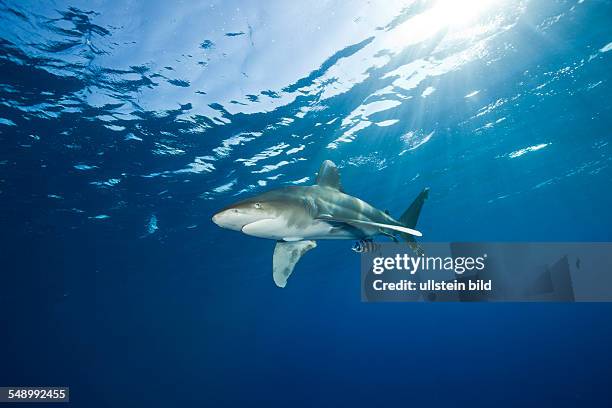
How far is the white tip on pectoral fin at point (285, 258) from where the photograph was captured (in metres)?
5.72

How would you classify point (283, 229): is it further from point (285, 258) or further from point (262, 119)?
point (262, 119)

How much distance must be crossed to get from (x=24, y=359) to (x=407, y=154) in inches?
6180

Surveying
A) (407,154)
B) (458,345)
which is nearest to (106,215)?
(407,154)

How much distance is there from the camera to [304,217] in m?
4.39

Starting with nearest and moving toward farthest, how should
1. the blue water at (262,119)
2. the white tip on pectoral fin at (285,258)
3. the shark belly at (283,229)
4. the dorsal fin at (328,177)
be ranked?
1. the shark belly at (283,229)
2. the white tip on pectoral fin at (285,258)
3. the dorsal fin at (328,177)
4. the blue water at (262,119)

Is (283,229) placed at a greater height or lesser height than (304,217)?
lesser

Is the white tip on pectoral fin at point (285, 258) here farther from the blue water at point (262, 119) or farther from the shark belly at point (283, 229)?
the blue water at point (262, 119)

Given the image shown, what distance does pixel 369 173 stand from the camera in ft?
69.3

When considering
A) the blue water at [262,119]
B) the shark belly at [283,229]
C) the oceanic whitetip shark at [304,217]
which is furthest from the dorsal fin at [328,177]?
the blue water at [262,119]

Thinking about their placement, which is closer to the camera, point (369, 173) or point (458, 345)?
point (369, 173)

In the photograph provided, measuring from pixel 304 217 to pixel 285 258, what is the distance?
1.67m

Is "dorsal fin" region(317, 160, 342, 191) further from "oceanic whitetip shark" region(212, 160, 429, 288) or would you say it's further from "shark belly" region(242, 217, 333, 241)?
"shark belly" region(242, 217, 333, 241)

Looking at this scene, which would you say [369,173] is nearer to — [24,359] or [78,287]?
[78,287]

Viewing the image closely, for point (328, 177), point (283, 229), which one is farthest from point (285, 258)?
point (283, 229)
